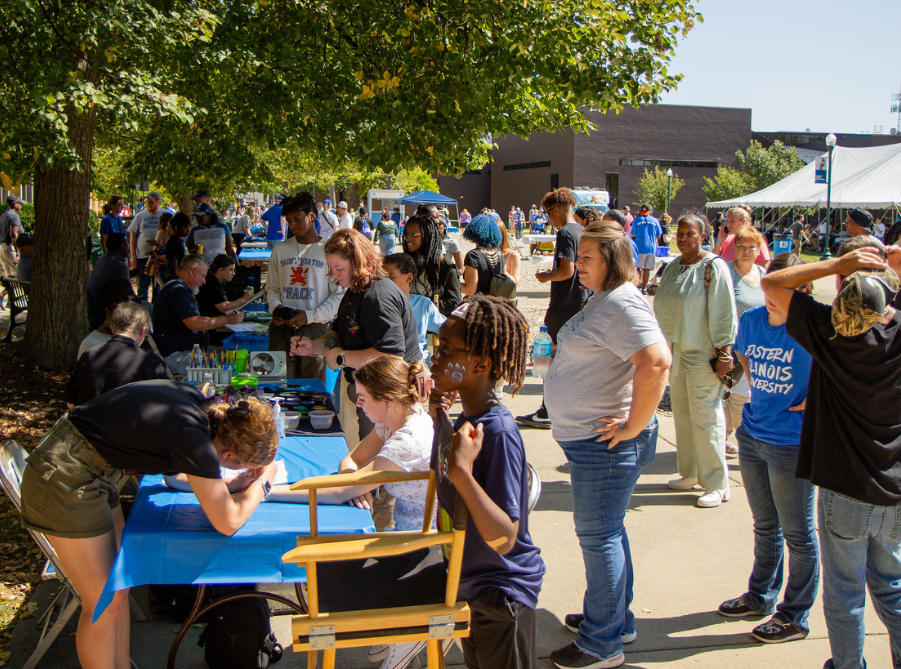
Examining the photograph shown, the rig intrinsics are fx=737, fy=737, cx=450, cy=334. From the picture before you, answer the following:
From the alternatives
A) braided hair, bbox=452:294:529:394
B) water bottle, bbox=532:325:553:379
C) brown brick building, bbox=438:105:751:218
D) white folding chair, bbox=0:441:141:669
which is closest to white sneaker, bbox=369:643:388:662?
white folding chair, bbox=0:441:141:669

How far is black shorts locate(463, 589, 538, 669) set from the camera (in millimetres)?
2330

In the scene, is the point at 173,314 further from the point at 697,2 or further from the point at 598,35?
the point at 697,2

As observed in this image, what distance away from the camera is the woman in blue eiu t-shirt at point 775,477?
325cm

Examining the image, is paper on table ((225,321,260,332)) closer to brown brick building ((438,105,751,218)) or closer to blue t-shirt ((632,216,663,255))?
blue t-shirt ((632,216,663,255))

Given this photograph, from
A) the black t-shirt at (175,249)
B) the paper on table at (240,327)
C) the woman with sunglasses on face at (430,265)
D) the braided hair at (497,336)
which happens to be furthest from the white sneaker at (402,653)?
the black t-shirt at (175,249)

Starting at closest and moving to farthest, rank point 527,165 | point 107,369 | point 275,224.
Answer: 1. point 107,369
2. point 275,224
3. point 527,165

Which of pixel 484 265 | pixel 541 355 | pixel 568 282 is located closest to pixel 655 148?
pixel 484 265

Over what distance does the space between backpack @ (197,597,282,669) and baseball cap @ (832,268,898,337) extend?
97.3 inches

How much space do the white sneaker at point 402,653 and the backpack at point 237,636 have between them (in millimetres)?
587

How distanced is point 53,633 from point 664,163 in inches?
2358

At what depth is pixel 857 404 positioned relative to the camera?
2.61m

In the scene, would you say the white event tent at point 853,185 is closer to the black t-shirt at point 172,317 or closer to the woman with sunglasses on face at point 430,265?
the woman with sunglasses on face at point 430,265

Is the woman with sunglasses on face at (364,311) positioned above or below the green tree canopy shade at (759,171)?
below

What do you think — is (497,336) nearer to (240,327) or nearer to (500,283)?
(500,283)
